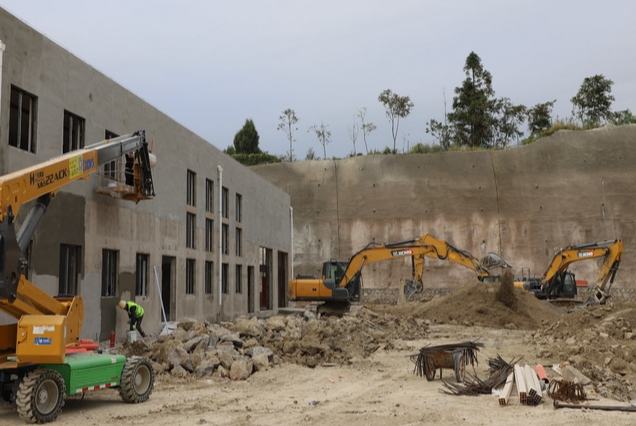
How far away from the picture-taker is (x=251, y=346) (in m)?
15.6

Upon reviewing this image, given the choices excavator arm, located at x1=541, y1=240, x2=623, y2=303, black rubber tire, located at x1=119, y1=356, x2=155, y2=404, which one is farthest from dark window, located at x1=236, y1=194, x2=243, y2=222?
black rubber tire, located at x1=119, y1=356, x2=155, y2=404

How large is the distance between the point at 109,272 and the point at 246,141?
50295 millimetres

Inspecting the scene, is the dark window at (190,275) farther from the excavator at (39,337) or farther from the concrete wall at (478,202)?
the concrete wall at (478,202)

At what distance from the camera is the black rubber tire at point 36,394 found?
8.78 meters

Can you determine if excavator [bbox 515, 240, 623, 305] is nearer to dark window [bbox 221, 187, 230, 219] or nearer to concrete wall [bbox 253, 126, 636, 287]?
concrete wall [bbox 253, 126, 636, 287]

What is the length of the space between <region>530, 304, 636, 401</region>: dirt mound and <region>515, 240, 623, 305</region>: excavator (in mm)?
7827

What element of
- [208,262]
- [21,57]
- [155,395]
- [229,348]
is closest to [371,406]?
[155,395]

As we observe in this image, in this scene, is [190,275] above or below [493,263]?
below

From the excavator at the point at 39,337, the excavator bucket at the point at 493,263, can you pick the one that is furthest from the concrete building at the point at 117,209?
the excavator bucket at the point at 493,263

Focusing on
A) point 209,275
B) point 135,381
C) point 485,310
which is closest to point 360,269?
point 485,310

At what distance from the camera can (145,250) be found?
728 inches

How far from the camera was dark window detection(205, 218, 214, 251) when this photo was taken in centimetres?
2370

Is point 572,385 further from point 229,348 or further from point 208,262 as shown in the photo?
point 208,262

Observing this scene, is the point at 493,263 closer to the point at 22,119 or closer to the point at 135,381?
the point at 135,381
